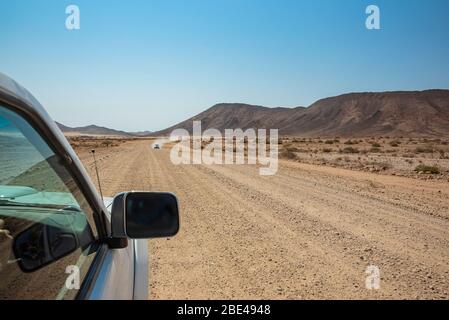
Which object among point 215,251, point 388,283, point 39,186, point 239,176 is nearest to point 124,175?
point 239,176

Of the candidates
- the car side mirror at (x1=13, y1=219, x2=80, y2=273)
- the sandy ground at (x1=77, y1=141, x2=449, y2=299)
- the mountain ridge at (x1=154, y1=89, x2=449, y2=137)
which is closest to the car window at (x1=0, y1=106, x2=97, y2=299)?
the car side mirror at (x1=13, y1=219, x2=80, y2=273)

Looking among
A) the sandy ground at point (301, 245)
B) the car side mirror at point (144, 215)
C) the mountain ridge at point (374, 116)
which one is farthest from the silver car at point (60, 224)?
the mountain ridge at point (374, 116)

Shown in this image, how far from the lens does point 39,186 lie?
275 cm

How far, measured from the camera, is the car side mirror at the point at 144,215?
6.23 feet

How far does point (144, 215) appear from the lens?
6.40 feet

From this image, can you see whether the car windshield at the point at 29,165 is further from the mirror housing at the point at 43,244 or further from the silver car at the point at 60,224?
the mirror housing at the point at 43,244

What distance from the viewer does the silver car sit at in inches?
55.6

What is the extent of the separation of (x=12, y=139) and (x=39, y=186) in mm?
1204

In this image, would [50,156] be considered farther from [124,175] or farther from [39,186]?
[124,175]

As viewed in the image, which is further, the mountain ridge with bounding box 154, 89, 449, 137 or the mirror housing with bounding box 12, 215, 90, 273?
the mountain ridge with bounding box 154, 89, 449, 137

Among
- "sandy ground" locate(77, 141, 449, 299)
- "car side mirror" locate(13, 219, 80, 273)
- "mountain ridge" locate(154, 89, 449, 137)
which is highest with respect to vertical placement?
"mountain ridge" locate(154, 89, 449, 137)

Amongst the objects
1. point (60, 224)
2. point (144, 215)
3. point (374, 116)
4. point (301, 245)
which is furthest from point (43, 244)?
point (374, 116)

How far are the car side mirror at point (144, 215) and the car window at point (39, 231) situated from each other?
195mm

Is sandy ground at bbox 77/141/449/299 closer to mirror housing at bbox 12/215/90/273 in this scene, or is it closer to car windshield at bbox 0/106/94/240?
car windshield at bbox 0/106/94/240
